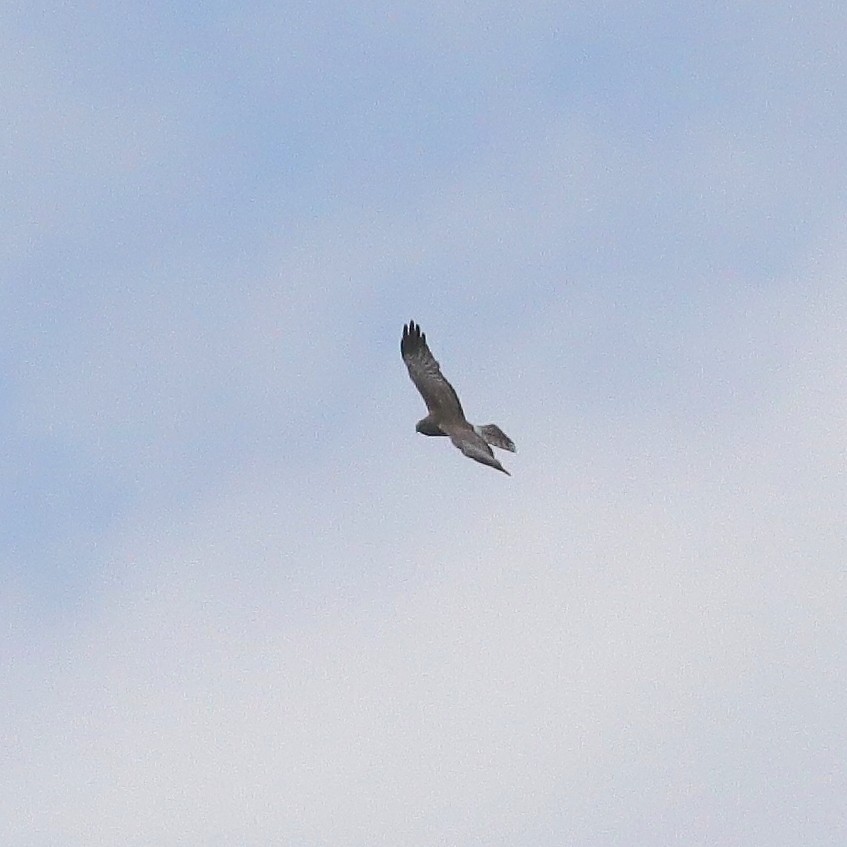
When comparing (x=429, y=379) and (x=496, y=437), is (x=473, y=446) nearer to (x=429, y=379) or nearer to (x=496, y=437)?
(x=496, y=437)

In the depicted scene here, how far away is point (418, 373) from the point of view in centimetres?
4681

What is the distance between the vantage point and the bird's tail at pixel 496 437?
147ft

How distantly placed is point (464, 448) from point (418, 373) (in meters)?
4.02

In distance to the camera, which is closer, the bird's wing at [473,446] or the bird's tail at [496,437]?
the bird's wing at [473,446]

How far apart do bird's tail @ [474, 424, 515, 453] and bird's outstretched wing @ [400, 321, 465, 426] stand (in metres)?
0.66

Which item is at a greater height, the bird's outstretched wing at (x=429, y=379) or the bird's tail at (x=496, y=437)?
the bird's outstretched wing at (x=429, y=379)

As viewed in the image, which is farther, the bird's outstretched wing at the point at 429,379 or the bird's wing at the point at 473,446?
the bird's outstretched wing at the point at 429,379

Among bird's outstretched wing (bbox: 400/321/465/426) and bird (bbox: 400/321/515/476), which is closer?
bird (bbox: 400/321/515/476)

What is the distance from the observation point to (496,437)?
147 ft

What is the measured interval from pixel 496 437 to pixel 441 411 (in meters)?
1.59

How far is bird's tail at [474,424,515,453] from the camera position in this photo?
44.7 meters

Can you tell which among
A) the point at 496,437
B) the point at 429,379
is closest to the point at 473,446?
the point at 496,437

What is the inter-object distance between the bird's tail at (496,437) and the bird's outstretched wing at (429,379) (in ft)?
2.15

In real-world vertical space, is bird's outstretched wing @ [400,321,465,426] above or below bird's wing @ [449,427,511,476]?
above
